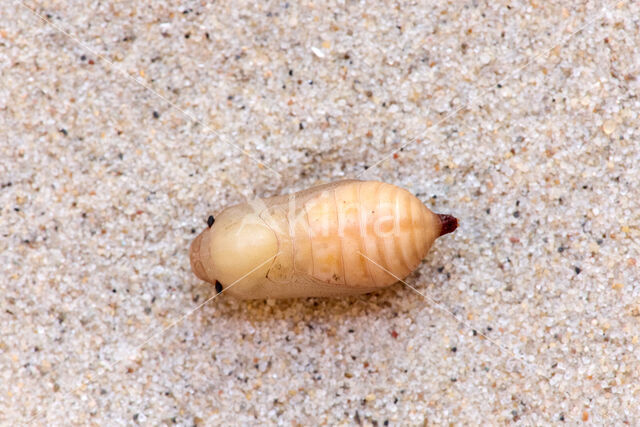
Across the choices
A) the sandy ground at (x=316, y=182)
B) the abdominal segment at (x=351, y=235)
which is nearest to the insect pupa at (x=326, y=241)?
the abdominal segment at (x=351, y=235)

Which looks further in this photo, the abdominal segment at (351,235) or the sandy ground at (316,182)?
the sandy ground at (316,182)

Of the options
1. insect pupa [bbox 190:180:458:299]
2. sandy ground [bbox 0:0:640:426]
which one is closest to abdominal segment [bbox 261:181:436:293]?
insect pupa [bbox 190:180:458:299]

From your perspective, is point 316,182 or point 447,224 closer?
point 447,224

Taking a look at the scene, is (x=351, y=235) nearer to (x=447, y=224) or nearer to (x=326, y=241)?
(x=326, y=241)

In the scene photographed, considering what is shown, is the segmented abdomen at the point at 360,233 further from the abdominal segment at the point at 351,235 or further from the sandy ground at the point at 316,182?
the sandy ground at the point at 316,182

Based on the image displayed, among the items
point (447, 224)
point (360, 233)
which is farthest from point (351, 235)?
point (447, 224)

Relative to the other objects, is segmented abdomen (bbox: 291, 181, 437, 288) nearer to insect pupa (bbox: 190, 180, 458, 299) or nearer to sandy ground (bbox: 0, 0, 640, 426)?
insect pupa (bbox: 190, 180, 458, 299)

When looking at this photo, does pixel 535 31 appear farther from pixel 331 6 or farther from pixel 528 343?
pixel 528 343
